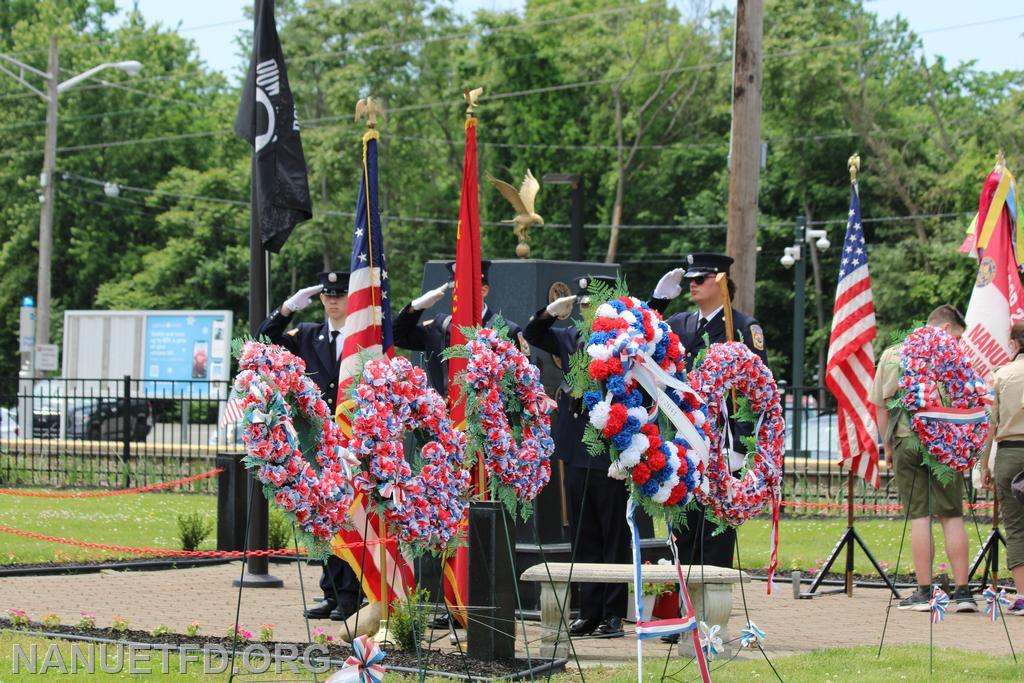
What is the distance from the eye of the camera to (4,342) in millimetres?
53438

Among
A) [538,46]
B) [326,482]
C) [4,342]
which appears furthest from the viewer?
[4,342]

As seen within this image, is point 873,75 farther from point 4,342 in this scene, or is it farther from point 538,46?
point 4,342

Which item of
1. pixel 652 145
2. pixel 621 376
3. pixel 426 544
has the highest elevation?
pixel 652 145

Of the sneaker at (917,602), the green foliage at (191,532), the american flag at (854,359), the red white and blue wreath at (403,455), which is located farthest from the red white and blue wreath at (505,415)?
the green foliage at (191,532)

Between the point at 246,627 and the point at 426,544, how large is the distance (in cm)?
276

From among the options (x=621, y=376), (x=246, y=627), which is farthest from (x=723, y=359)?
(x=246, y=627)

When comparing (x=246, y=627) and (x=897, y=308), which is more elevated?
(x=897, y=308)

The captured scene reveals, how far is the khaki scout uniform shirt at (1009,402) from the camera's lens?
939 centimetres

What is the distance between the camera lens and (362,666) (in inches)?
235

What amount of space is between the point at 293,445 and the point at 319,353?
12.1 ft

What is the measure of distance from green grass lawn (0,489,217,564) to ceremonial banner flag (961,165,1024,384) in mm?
7020

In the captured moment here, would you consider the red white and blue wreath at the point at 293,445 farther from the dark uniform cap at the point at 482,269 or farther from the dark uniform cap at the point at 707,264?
the dark uniform cap at the point at 707,264

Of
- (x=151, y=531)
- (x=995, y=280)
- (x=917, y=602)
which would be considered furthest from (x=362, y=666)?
(x=151, y=531)

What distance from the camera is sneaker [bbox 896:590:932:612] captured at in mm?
10270
